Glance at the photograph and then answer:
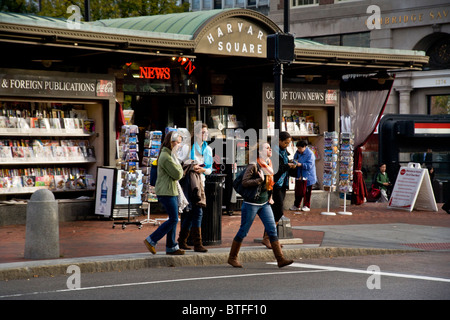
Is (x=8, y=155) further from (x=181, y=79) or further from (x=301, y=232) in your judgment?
(x=301, y=232)

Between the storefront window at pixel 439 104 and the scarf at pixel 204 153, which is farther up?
the storefront window at pixel 439 104

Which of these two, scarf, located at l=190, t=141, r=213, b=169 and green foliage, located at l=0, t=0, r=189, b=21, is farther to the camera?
green foliage, located at l=0, t=0, r=189, b=21

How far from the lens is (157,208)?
1845 cm

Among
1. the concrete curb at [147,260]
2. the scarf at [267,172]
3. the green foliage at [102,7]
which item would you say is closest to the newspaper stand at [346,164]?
the concrete curb at [147,260]

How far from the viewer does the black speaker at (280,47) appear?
1334cm

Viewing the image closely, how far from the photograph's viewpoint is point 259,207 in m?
11.2

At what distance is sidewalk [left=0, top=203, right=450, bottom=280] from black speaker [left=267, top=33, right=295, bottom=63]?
3.21 metres

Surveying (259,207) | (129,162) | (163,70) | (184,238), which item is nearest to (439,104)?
(163,70)

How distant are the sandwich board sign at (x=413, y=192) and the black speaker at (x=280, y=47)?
836cm

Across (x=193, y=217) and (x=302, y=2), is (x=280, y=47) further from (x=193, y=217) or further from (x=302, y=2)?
(x=302, y=2)

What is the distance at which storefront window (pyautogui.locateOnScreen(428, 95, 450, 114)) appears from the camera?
37.9 metres

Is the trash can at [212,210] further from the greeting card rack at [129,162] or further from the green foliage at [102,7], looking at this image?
the green foliage at [102,7]

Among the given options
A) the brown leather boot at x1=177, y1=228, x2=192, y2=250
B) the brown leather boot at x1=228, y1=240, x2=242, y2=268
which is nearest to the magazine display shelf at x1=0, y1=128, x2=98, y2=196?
the brown leather boot at x1=177, y1=228, x2=192, y2=250

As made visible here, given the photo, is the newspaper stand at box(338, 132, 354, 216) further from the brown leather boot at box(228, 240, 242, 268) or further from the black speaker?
the brown leather boot at box(228, 240, 242, 268)
